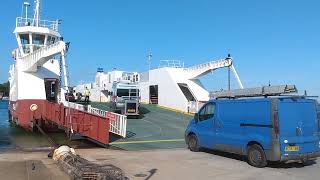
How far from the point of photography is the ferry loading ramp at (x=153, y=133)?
18.6 m

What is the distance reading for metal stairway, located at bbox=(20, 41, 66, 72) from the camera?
994 inches

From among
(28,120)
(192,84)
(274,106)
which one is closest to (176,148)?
(274,106)

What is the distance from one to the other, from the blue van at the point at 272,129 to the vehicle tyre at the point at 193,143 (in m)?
2.04

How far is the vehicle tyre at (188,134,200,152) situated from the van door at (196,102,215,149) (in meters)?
0.31

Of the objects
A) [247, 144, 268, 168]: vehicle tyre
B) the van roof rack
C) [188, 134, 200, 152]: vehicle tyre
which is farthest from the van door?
[247, 144, 268, 168]: vehicle tyre

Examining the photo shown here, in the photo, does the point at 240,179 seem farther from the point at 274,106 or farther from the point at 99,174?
the point at 99,174

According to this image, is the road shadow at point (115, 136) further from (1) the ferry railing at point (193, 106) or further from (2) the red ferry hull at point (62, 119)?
(1) the ferry railing at point (193, 106)

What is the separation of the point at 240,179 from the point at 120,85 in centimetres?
2084

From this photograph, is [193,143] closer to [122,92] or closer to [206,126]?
[206,126]

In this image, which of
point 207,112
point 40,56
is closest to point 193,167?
point 207,112

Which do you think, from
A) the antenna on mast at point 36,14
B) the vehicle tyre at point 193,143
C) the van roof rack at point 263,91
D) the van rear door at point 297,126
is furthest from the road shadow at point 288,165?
the antenna on mast at point 36,14

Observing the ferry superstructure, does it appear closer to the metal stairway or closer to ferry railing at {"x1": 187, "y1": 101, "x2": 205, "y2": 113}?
the metal stairway

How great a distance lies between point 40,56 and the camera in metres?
26.7

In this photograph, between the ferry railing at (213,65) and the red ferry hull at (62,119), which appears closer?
the red ferry hull at (62,119)
